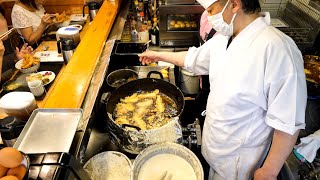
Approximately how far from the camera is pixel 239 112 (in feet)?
4.14

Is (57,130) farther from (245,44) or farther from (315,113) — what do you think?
(315,113)

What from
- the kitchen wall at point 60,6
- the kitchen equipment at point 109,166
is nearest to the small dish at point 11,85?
the kitchen equipment at point 109,166

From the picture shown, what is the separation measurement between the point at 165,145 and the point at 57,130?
25.1 inches

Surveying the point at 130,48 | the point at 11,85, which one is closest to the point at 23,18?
the point at 11,85

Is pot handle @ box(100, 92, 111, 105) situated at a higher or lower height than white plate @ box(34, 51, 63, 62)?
lower

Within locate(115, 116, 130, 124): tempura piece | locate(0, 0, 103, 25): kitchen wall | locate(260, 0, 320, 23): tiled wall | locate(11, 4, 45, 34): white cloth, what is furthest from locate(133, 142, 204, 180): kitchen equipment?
locate(0, 0, 103, 25): kitchen wall

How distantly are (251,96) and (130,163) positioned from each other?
32.7 inches

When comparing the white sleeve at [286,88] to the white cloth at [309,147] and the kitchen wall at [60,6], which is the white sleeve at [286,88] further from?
the kitchen wall at [60,6]

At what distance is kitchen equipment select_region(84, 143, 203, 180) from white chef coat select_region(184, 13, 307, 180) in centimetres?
26

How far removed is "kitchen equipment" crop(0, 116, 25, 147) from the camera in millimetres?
1103

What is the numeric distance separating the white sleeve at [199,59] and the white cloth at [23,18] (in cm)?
292

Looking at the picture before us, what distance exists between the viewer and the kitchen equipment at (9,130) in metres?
1.10

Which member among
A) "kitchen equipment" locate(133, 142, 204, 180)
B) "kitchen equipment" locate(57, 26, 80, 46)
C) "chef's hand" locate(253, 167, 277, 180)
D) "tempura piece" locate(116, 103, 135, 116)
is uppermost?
"kitchen equipment" locate(57, 26, 80, 46)

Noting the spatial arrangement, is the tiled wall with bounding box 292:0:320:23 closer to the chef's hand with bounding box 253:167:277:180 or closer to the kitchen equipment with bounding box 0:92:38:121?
the chef's hand with bounding box 253:167:277:180
